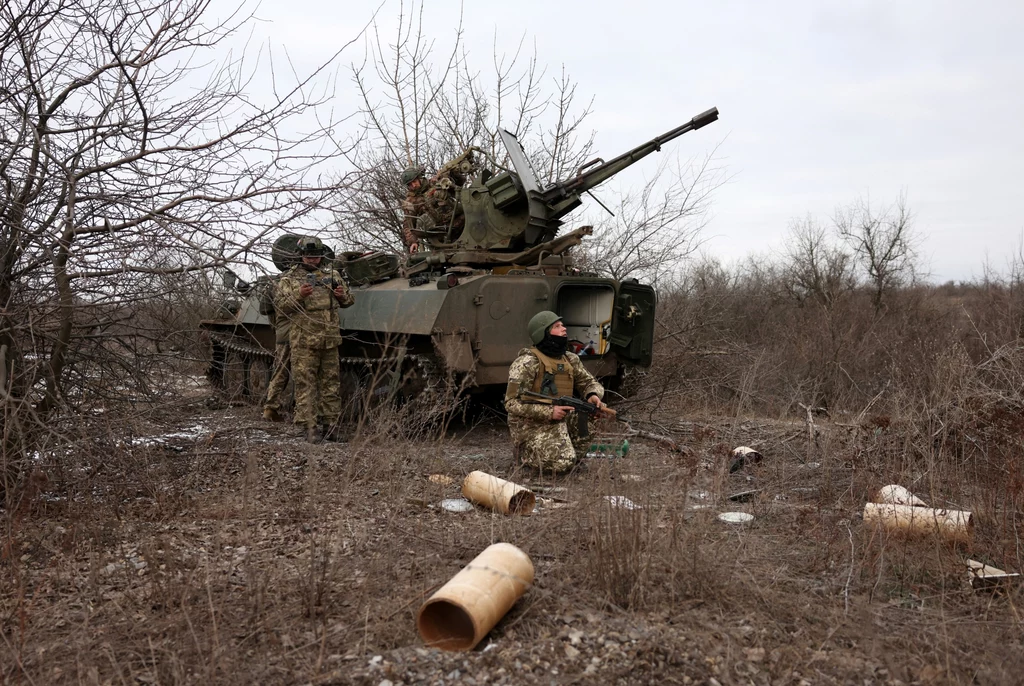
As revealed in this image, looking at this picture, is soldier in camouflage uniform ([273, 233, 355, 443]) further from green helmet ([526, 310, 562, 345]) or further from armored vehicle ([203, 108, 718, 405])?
green helmet ([526, 310, 562, 345])

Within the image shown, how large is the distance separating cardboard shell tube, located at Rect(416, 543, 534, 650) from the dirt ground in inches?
3.7

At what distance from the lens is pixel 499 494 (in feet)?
17.4

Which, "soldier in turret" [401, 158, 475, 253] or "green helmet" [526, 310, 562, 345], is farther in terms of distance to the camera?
"soldier in turret" [401, 158, 475, 253]

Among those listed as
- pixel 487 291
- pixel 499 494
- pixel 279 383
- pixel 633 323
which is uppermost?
pixel 487 291

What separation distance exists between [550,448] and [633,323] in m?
3.22

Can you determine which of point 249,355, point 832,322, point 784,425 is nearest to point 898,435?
point 784,425

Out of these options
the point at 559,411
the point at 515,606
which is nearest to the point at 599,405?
the point at 559,411

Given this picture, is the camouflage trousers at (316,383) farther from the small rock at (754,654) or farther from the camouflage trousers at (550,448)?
the small rock at (754,654)

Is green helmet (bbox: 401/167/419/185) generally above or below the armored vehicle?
above

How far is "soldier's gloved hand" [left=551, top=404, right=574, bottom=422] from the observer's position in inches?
258

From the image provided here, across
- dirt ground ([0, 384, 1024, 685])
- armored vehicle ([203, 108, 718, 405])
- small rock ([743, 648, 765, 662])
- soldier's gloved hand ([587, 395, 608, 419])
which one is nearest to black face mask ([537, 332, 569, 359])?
soldier's gloved hand ([587, 395, 608, 419])

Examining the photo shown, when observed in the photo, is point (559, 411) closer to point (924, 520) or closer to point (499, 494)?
point (499, 494)

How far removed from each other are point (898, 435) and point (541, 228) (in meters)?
4.53

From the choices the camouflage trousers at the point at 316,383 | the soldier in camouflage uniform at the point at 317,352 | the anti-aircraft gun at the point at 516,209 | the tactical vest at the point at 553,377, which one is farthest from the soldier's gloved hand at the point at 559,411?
the anti-aircraft gun at the point at 516,209
